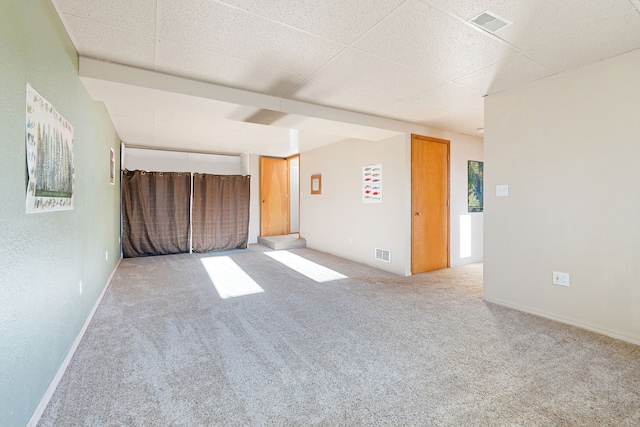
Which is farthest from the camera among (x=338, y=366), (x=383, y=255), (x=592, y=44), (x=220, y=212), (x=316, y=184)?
(x=220, y=212)

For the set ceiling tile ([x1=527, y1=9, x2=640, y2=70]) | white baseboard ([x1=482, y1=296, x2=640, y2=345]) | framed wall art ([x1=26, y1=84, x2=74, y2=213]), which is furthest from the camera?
white baseboard ([x1=482, y1=296, x2=640, y2=345])

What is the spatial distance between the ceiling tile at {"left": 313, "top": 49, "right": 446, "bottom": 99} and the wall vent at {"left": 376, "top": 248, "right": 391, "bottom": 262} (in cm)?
241

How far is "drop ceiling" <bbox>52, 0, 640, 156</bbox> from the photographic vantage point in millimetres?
1838

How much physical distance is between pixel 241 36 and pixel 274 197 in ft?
18.3

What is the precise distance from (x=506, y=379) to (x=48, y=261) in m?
2.80

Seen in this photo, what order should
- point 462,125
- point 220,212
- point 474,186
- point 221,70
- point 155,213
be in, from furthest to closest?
point 220,212 → point 155,213 → point 474,186 → point 462,125 → point 221,70

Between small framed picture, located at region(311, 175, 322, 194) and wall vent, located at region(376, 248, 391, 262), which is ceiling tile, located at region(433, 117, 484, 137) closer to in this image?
wall vent, located at region(376, 248, 391, 262)

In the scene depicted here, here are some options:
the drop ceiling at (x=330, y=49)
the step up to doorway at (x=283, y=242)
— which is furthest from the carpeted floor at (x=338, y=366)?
the step up to doorway at (x=283, y=242)

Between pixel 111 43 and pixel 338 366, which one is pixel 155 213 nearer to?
pixel 111 43

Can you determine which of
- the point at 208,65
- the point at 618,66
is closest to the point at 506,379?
the point at 618,66

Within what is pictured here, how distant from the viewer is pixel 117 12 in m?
1.86

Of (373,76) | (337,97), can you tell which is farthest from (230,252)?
(373,76)

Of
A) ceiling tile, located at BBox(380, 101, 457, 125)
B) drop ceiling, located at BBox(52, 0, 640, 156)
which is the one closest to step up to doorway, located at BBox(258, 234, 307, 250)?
drop ceiling, located at BBox(52, 0, 640, 156)

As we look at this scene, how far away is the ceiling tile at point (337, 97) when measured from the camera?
3038mm
